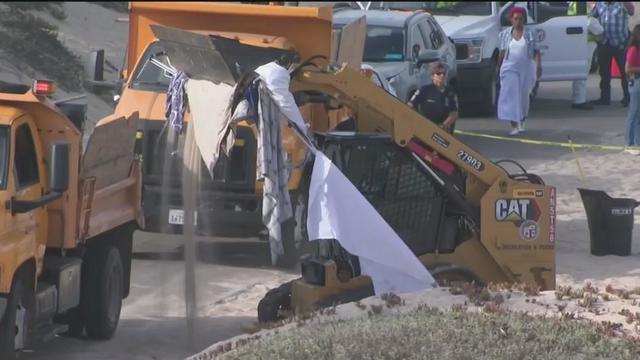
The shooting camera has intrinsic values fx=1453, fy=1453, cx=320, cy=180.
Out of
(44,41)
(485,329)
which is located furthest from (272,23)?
(44,41)

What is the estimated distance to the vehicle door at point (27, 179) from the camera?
9844 millimetres

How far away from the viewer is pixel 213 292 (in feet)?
42.5

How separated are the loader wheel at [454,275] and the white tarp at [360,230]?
0.73m

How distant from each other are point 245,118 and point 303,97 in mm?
986

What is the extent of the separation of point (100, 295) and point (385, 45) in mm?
10565

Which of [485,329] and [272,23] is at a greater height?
[272,23]

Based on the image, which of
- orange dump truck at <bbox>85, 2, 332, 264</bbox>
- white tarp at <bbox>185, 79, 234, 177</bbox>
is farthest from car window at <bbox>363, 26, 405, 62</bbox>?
white tarp at <bbox>185, 79, 234, 177</bbox>

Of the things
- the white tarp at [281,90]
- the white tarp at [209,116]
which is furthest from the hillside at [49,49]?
the white tarp at [281,90]

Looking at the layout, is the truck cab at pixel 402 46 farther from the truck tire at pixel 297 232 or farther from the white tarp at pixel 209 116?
the white tarp at pixel 209 116

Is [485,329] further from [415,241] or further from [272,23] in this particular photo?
[272,23]

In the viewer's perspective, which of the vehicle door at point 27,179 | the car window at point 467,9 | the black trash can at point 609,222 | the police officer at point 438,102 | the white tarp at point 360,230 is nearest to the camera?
the vehicle door at point 27,179

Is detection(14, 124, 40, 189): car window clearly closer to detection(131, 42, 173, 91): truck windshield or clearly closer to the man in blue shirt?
detection(131, 42, 173, 91): truck windshield

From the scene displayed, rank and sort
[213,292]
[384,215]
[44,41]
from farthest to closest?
[44,41]
[213,292]
[384,215]

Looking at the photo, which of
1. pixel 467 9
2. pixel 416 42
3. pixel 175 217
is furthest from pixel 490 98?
pixel 175 217
